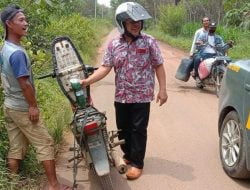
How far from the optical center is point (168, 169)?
518 centimetres

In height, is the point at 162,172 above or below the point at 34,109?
below

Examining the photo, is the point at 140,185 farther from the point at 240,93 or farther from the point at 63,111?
the point at 63,111

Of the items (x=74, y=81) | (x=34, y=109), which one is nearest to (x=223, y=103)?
(x=74, y=81)

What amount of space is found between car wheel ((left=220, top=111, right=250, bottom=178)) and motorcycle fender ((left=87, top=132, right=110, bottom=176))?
1380mm

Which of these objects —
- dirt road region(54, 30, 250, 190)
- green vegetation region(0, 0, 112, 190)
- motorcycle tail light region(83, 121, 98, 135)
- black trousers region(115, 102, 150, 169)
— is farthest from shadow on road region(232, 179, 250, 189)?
green vegetation region(0, 0, 112, 190)

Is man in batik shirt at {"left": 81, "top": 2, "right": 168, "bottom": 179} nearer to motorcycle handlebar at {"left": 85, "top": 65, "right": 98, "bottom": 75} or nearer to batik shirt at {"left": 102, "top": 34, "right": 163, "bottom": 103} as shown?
batik shirt at {"left": 102, "top": 34, "right": 163, "bottom": 103}

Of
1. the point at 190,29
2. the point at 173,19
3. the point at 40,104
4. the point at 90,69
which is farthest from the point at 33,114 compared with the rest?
the point at 173,19

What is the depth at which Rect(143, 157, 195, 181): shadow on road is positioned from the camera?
4.96 m

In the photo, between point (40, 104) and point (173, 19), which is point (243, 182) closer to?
point (40, 104)

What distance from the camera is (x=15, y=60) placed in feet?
12.8

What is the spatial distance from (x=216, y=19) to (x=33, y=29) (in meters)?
23.5

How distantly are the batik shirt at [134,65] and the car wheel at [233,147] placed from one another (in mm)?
947

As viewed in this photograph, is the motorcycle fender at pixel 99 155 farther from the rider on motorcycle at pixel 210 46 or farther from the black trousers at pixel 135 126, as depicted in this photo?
the rider on motorcycle at pixel 210 46

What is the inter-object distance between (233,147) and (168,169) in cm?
84
